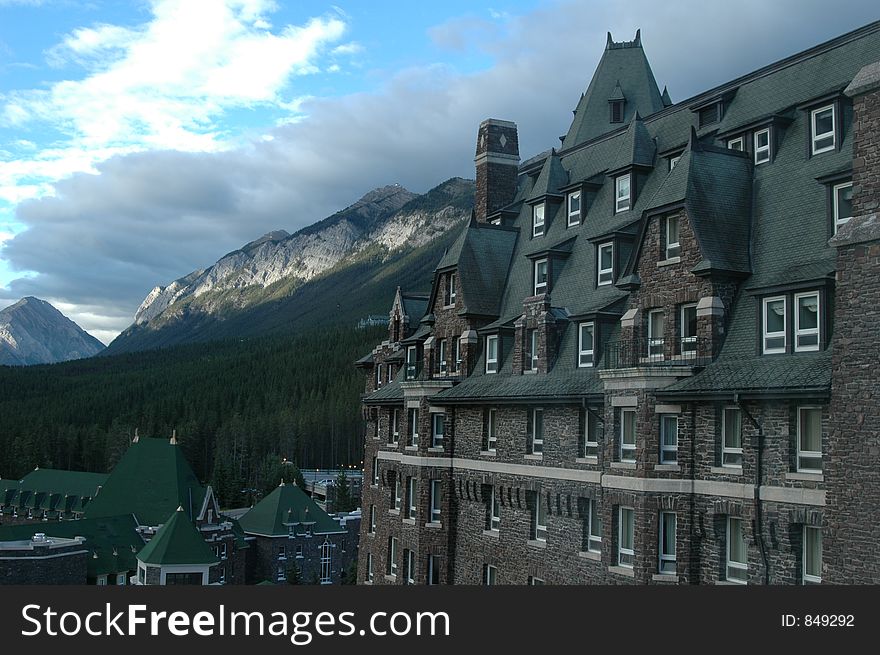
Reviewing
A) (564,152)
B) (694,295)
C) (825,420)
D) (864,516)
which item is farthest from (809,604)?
(564,152)

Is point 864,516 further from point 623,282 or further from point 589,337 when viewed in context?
point 589,337

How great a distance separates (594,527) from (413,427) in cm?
1423

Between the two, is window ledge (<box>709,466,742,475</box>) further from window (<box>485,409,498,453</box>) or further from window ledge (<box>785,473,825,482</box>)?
window (<box>485,409,498,453</box>)

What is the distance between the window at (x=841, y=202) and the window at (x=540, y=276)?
45.2ft

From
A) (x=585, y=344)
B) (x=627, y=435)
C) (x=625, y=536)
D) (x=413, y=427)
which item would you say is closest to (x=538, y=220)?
(x=585, y=344)

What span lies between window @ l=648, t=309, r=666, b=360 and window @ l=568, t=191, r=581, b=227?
9.29 meters

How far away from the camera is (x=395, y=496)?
44188mm

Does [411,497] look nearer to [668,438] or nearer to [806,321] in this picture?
[668,438]

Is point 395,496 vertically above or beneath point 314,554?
above

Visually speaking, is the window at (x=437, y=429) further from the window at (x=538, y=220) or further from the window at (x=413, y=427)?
the window at (x=538, y=220)

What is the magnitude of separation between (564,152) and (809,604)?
25.6 metres

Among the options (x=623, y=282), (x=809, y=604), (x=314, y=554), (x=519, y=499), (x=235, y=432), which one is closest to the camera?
(x=809, y=604)

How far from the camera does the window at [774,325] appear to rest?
78.0ft

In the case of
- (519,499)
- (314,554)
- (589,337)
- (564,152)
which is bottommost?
(314,554)
